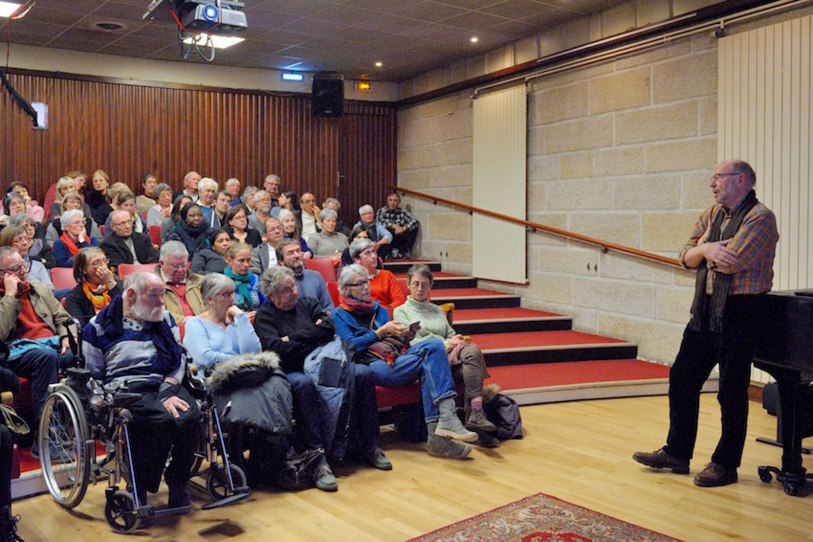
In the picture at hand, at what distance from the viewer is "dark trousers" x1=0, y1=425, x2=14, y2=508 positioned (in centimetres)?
259

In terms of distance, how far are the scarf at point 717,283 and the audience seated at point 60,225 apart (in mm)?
4418

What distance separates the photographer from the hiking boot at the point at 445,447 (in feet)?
13.0

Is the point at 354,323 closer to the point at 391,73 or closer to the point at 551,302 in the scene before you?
the point at 551,302

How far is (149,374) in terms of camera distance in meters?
3.20

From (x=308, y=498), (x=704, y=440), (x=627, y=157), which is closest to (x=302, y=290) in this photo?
(x=308, y=498)

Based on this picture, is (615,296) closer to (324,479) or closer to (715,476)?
(715,476)

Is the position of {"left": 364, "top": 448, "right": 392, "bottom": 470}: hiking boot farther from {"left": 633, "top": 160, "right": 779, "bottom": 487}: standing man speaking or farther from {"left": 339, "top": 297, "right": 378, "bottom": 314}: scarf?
{"left": 633, "top": 160, "right": 779, "bottom": 487}: standing man speaking

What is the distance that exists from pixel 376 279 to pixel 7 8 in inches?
166

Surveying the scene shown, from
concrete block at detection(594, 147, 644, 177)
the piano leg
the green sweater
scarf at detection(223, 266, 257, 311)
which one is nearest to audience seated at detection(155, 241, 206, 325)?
scarf at detection(223, 266, 257, 311)

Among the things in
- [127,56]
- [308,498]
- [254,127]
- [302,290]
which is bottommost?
[308,498]

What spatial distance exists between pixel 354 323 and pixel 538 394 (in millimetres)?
1682

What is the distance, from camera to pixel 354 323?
4160 millimetres

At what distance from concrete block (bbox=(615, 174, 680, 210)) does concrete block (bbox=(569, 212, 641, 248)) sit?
0.11 m

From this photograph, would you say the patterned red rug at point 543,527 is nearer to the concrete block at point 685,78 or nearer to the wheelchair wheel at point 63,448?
the wheelchair wheel at point 63,448
